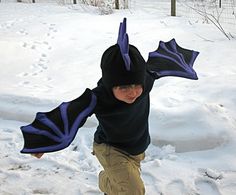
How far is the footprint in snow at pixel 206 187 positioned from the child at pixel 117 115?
631mm

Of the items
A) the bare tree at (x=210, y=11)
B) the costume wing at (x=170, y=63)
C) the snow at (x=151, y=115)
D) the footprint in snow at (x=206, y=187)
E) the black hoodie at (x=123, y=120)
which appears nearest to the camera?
the black hoodie at (x=123, y=120)

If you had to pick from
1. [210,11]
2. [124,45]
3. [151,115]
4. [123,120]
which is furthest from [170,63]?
[210,11]

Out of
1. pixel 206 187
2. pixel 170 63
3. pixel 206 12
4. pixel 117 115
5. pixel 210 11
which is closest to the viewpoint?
pixel 117 115

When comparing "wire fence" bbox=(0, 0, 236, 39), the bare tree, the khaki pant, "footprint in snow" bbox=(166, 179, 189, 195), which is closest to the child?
the khaki pant

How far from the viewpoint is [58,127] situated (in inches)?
68.0

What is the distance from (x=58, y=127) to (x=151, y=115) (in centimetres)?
165

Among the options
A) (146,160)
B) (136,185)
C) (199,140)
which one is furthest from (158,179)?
(136,185)

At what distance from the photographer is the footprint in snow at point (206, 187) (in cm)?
251

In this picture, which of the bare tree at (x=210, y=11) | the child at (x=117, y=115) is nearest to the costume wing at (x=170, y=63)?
the child at (x=117, y=115)

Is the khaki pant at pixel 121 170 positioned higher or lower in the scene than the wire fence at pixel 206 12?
higher

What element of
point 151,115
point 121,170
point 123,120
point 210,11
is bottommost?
point 210,11

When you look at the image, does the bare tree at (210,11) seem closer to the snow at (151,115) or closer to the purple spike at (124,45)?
the snow at (151,115)

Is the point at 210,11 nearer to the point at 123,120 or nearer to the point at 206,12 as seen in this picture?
the point at 206,12

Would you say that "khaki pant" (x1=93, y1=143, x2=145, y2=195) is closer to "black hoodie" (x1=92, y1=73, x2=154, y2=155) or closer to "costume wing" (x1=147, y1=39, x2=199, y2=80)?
"black hoodie" (x1=92, y1=73, x2=154, y2=155)
